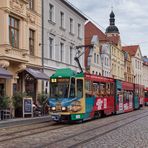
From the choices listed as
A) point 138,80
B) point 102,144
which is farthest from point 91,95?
point 138,80

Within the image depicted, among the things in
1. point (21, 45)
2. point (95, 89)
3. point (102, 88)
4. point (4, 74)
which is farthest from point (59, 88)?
point (21, 45)

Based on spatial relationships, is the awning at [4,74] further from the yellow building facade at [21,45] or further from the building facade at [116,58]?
the building facade at [116,58]

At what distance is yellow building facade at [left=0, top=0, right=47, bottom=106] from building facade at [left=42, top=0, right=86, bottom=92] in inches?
62.0

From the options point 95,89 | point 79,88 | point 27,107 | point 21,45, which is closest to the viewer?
point 79,88

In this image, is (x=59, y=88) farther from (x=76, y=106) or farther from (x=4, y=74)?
(x=4, y=74)

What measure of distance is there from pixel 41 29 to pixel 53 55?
12.4 feet

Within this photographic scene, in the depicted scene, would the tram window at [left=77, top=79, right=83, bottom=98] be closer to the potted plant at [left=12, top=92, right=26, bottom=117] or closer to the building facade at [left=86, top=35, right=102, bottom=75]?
the potted plant at [left=12, top=92, right=26, bottom=117]

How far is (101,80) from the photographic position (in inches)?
1115

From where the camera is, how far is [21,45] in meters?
29.2

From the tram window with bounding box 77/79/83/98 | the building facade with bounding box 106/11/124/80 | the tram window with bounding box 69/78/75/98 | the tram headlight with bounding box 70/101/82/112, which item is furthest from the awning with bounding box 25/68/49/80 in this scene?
the building facade with bounding box 106/11/124/80

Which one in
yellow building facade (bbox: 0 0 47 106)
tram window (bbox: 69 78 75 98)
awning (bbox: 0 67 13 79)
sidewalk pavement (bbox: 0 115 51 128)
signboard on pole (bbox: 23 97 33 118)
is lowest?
sidewalk pavement (bbox: 0 115 51 128)

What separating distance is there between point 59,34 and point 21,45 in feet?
33.3

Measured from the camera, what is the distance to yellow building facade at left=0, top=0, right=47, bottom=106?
88.4 feet

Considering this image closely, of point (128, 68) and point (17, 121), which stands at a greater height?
point (128, 68)
